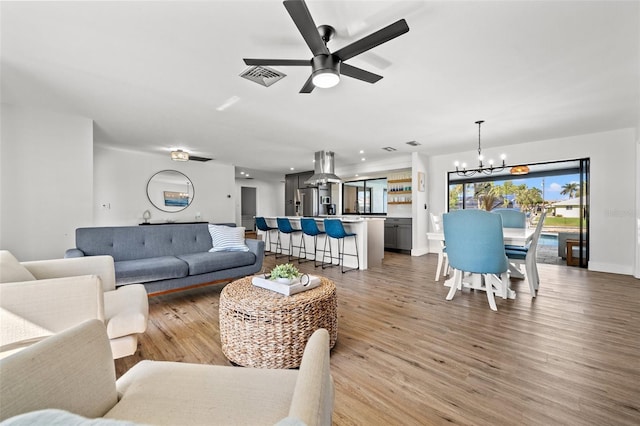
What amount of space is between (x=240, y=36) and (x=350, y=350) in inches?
99.7

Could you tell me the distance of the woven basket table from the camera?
174 cm

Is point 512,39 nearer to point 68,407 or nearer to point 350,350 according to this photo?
point 350,350

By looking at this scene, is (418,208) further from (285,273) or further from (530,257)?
(285,273)

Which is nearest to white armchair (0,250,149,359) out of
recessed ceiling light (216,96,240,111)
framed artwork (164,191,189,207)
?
recessed ceiling light (216,96,240,111)

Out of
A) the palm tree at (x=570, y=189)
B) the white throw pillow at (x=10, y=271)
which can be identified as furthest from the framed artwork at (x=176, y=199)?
the palm tree at (x=570, y=189)

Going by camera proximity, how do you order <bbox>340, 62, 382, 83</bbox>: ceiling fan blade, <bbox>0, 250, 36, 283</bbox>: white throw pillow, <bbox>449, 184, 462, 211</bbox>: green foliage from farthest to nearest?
<bbox>449, 184, 462, 211</bbox>: green foliage
<bbox>340, 62, 382, 83</bbox>: ceiling fan blade
<bbox>0, 250, 36, 283</bbox>: white throw pillow

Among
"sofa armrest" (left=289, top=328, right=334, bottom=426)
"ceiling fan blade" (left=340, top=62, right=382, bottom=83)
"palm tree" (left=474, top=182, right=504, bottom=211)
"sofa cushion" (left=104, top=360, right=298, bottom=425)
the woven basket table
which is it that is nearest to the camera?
"sofa armrest" (left=289, top=328, right=334, bottom=426)

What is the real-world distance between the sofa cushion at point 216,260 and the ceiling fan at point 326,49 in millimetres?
2271

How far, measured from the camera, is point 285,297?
1.91m

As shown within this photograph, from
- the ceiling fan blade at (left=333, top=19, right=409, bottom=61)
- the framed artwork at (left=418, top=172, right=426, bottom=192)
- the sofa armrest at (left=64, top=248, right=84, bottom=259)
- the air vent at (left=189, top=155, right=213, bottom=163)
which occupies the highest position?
the air vent at (left=189, top=155, right=213, bottom=163)

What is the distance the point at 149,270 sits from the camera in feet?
9.22

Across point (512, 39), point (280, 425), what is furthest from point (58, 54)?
point (512, 39)

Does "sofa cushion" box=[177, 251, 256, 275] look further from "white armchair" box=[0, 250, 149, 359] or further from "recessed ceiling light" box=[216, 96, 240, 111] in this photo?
"recessed ceiling light" box=[216, 96, 240, 111]

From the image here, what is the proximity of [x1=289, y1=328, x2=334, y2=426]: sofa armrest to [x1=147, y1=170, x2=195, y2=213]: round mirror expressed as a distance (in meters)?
7.05
